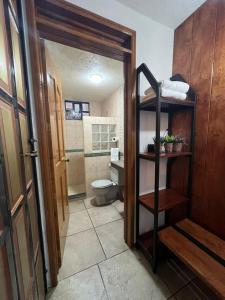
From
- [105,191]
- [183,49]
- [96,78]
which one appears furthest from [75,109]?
[183,49]

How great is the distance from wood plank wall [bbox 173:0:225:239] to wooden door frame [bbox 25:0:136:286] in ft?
1.82

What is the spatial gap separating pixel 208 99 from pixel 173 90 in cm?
33

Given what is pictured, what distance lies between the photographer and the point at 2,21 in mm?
Answer: 569

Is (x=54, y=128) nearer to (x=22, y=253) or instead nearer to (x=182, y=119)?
(x=22, y=253)

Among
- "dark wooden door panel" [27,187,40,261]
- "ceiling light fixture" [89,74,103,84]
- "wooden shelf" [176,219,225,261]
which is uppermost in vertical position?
"ceiling light fixture" [89,74,103,84]

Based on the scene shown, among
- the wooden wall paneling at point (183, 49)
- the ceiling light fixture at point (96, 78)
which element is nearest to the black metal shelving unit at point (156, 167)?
the wooden wall paneling at point (183, 49)

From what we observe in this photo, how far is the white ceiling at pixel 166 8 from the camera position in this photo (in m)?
1.11

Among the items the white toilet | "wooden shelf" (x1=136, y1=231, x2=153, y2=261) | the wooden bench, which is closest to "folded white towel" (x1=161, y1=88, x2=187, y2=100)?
the wooden bench

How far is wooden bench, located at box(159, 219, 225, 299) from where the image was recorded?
0.84 metres

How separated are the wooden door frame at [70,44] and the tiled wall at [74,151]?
86.4 inches

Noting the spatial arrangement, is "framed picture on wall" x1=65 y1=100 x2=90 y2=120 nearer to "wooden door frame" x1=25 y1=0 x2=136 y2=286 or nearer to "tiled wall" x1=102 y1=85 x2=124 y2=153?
"tiled wall" x1=102 y1=85 x2=124 y2=153

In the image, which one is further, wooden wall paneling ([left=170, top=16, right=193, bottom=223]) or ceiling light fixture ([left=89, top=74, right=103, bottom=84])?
ceiling light fixture ([left=89, top=74, right=103, bottom=84])

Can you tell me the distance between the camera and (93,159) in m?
2.87

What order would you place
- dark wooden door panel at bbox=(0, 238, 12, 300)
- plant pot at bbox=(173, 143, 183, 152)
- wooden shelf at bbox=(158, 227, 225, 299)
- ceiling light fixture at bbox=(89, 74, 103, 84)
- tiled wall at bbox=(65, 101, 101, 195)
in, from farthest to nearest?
1. tiled wall at bbox=(65, 101, 101, 195)
2. ceiling light fixture at bbox=(89, 74, 103, 84)
3. plant pot at bbox=(173, 143, 183, 152)
4. wooden shelf at bbox=(158, 227, 225, 299)
5. dark wooden door panel at bbox=(0, 238, 12, 300)
